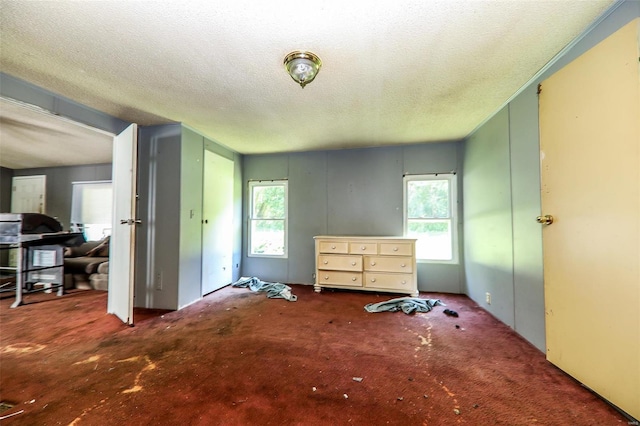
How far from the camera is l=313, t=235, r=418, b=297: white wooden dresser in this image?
3.40 meters

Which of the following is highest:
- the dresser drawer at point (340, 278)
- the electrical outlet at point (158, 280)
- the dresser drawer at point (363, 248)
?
the dresser drawer at point (363, 248)

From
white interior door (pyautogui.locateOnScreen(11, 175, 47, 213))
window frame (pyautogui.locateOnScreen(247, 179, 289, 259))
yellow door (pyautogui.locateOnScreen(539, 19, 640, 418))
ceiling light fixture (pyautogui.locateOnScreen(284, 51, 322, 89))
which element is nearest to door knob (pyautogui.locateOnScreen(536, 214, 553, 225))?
yellow door (pyautogui.locateOnScreen(539, 19, 640, 418))

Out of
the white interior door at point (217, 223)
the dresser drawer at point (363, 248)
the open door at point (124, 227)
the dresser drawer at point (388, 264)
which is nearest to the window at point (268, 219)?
the white interior door at point (217, 223)

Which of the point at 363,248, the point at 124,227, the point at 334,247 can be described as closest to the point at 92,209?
the point at 124,227

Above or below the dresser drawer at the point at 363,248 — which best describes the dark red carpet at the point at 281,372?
below

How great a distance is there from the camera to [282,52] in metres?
1.69

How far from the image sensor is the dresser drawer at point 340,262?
3.58m

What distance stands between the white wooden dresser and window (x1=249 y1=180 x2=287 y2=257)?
3.00 ft

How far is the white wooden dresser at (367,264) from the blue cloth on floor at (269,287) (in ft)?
1.65

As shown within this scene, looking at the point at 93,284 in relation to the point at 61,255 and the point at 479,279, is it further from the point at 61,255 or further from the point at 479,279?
the point at 479,279

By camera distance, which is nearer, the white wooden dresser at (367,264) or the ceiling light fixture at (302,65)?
the ceiling light fixture at (302,65)

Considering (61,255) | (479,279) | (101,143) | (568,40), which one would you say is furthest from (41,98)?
(479,279)

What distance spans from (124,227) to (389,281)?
133 inches

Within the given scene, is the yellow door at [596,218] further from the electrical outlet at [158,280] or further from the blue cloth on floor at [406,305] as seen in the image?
the electrical outlet at [158,280]
